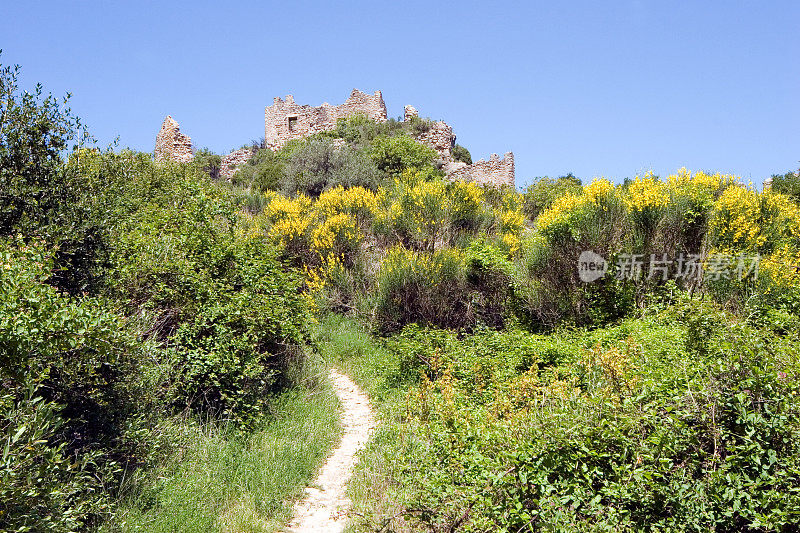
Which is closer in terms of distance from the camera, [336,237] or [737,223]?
[737,223]

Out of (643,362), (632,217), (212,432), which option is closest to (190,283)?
(212,432)

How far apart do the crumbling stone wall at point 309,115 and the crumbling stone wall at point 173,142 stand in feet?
19.1

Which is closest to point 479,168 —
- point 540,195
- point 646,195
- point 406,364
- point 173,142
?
point 540,195

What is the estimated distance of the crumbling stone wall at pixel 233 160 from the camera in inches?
1174

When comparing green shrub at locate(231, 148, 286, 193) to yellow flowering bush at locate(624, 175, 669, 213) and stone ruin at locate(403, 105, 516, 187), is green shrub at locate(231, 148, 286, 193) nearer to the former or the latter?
stone ruin at locate(403, 105, 516, 187)

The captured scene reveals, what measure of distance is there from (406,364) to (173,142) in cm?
2393

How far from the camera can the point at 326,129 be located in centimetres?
3372

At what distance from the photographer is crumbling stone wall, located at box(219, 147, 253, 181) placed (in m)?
29.8

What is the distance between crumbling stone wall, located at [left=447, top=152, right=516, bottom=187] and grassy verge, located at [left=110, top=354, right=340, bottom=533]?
64.8 feet

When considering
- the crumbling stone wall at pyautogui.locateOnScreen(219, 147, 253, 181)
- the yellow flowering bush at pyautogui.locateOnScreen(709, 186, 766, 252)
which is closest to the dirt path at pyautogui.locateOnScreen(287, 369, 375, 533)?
the yellow flowering bush at pyautogui.locateOnScreen(709, 186, 766, 252)

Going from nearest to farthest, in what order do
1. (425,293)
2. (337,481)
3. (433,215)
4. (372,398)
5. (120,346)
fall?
(120,346), (337,481), (372,398), (425,293), (433,215)

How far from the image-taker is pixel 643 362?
5.83 m

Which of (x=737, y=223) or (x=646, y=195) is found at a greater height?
(x=646, y=195)

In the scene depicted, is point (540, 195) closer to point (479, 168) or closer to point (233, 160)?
point (479, 168)
